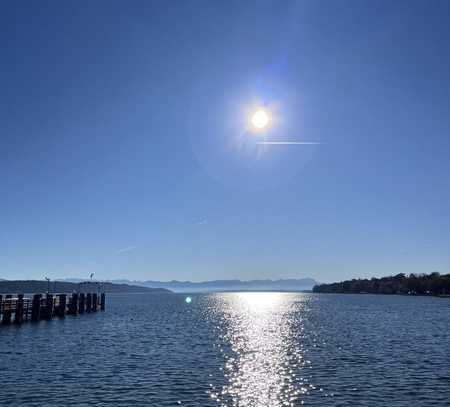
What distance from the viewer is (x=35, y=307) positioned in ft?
251

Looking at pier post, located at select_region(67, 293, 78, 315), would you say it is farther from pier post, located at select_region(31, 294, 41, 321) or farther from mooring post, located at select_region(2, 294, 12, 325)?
mooring post, located at select_region(2, 294, 12, 325)

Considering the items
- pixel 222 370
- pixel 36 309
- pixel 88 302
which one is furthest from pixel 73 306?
pixel 222 370

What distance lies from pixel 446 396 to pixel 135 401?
18.7 metres

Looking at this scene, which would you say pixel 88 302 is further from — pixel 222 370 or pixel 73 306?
pixel 222 370

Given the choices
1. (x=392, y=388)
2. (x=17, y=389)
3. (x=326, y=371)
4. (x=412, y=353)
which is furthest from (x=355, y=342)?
(x=17, y=389)

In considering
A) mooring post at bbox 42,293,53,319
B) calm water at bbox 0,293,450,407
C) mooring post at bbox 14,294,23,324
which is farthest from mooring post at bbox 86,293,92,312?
calm water at bbox 0,293,450,407

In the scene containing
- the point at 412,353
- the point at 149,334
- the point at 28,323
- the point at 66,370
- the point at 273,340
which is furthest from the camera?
the point at 28,323

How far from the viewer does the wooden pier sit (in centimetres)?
7100

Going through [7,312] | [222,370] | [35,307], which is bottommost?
[222,370]

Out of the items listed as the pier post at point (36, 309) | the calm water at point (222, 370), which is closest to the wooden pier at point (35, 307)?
the pier post at point (36, 309)

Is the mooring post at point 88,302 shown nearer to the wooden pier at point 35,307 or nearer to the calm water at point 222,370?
the wooden pier at point 35,307

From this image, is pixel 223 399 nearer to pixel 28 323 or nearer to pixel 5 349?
pixel 5 349

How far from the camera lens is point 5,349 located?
151ft

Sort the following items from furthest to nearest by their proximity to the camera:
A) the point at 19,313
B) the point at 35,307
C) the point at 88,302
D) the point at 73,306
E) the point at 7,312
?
1. the point at 88,302
2. the point at 73,306
3. the point at 35,307
4. the point at 19,313
5. the point at 7,312
